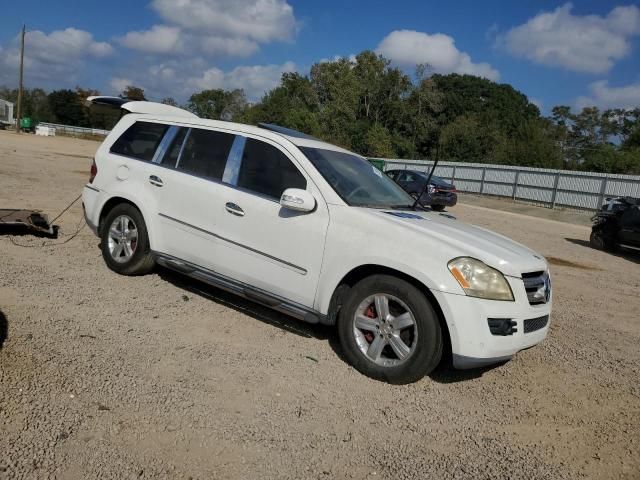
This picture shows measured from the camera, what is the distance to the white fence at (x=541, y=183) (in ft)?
93.6

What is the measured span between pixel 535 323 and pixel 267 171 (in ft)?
7.95

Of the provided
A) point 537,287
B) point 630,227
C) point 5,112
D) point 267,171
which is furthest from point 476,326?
point 5,112

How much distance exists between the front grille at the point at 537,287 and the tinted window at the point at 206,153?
106 inches

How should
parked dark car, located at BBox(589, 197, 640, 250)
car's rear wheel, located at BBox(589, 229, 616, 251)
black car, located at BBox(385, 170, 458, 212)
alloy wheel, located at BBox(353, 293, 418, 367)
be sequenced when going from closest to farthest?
alloy wheel, located at BBox(353, 293, 418, 367) < parked dark car, located at BBox(589, 197, 640, 250) < car's rear wheel, located at BBox(589, 229, 616, 251) < black car, located at BBox(385, 170, 458, 212)

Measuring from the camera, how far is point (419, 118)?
64062mm

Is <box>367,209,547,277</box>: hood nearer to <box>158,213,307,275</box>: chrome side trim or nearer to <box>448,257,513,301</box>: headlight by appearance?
<box>448,257,513,301</box>: headlight

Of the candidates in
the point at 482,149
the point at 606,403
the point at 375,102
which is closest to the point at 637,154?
the point at 482,149

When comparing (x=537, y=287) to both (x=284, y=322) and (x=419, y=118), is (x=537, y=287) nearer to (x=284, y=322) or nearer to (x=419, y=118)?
(x=284, y=322)

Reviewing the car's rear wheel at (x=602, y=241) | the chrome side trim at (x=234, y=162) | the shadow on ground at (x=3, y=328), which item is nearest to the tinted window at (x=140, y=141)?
the chrome side trim at (x=234, y=162)

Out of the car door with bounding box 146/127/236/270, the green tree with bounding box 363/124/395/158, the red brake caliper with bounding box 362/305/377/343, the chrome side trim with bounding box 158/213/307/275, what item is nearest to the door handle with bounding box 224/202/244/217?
the car door with bounding box 146/127/236/270

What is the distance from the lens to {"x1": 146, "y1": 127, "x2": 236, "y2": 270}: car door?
4.80m

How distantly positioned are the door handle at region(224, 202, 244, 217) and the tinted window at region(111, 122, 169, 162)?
1337mm

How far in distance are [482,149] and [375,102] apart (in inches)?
619

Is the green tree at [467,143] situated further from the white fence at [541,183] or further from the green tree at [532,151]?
the white fence at [541,183]
